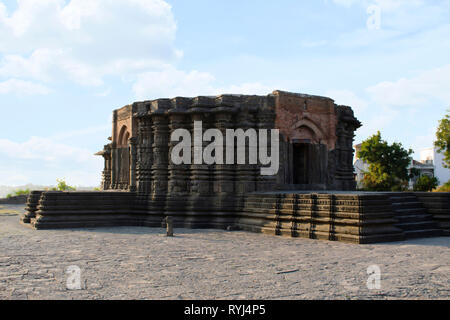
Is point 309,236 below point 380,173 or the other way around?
below

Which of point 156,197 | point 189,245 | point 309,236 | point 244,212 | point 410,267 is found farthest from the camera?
point 156,197

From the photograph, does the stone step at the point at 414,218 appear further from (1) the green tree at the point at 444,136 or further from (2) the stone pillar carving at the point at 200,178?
(1) the green tree at the point at 444,136

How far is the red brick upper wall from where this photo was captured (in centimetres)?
1234

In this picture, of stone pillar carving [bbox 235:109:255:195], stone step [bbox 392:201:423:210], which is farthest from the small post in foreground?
stone step [bbox 392:201:423:210]

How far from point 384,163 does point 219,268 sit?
30026 millimetres

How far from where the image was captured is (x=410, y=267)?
19.2 feet

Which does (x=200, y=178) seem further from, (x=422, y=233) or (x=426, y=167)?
(x=426, y=167)

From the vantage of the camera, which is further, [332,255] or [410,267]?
[332,255]

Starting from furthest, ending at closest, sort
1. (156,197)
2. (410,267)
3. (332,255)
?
(156,197)
(332,255)
(410,267)
